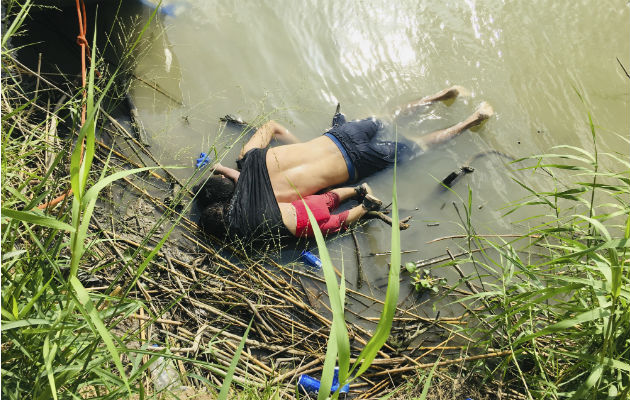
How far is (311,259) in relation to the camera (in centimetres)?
430

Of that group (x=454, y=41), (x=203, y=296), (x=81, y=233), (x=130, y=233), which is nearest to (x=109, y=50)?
(x=130, y=233)

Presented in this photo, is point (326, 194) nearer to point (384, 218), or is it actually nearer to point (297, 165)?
point (297, 165)

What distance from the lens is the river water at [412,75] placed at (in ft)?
15.8

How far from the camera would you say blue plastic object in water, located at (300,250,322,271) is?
428 cm

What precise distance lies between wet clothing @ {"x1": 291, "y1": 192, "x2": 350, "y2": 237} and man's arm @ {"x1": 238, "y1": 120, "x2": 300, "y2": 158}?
0.86 m

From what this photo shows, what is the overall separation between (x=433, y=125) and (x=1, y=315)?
4504mm

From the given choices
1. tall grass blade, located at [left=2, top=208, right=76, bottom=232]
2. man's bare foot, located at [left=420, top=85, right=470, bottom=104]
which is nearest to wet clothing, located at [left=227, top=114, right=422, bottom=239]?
man's bare foot, located at [left=420, top=85, right=470, bottom=104]

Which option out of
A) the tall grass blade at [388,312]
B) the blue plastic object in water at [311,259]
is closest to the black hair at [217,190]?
the blue plastic object in water at [311,259]

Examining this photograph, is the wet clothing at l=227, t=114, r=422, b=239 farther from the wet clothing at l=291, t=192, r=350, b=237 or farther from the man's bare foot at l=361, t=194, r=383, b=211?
the man's bare foot at l=361, t=194, r=383, b=211

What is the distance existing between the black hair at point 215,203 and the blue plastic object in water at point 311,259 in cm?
86

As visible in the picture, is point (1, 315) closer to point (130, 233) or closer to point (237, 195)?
point (130, 233)

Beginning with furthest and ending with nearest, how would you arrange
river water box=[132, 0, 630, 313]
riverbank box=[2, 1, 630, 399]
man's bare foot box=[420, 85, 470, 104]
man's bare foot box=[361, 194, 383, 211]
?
man's bare foot box=[420, 85, 470, 104]
river water box=[132, 0, 630, 313]
man's bare foot box=[361, 194, 383, 211]
riverbank box=[2, 1, 630, 399]

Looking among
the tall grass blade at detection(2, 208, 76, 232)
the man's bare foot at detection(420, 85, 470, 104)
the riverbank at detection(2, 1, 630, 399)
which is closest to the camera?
the tall grass blade at detection(2, 208, 76, 232)

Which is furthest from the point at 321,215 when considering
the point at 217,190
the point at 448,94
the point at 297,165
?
the point at 448,94
